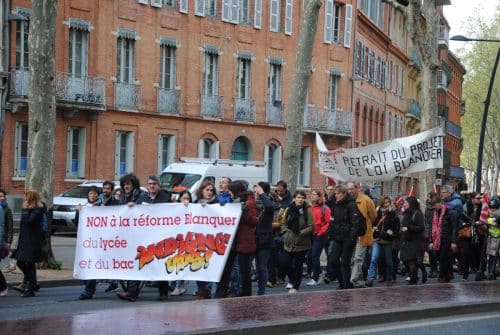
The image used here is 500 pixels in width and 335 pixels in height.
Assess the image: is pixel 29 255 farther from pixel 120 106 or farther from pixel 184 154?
pixel 184 154

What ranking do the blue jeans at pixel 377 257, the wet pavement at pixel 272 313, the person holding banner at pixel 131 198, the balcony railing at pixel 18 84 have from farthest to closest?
the balcony railing at pixel 18 84 → the blue jeans at pixel 377 257 → the person holding banner at pixel 131 198 → the wet pavement at pixel 272 313

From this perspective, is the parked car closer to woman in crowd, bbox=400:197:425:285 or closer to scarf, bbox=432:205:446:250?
scarf, bbox=432:205:446:250

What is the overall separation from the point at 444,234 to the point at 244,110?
29558 millimetres

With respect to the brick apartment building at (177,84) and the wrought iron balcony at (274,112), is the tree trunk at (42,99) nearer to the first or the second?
the brick apartment building at (177,84)

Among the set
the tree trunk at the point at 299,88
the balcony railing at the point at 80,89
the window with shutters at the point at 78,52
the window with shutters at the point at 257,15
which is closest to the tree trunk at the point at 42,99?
the tree trunk at the point at 299,88

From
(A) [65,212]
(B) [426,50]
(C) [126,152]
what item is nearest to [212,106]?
(C) [126,152]

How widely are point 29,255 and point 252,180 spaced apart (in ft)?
75.0

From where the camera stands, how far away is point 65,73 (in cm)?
4044

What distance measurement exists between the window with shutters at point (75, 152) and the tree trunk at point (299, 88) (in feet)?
49.8

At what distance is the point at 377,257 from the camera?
21.3 meters

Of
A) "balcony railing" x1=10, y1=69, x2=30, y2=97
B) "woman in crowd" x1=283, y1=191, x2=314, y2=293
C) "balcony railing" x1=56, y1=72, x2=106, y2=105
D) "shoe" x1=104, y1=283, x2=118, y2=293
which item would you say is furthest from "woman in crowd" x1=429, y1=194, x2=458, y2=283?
"balcony railing" x1=56, y1=72, x2=106, y2=105

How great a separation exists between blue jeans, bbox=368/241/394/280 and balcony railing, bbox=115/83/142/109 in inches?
907

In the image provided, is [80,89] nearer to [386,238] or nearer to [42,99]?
[42,99]

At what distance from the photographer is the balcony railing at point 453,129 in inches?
3920
